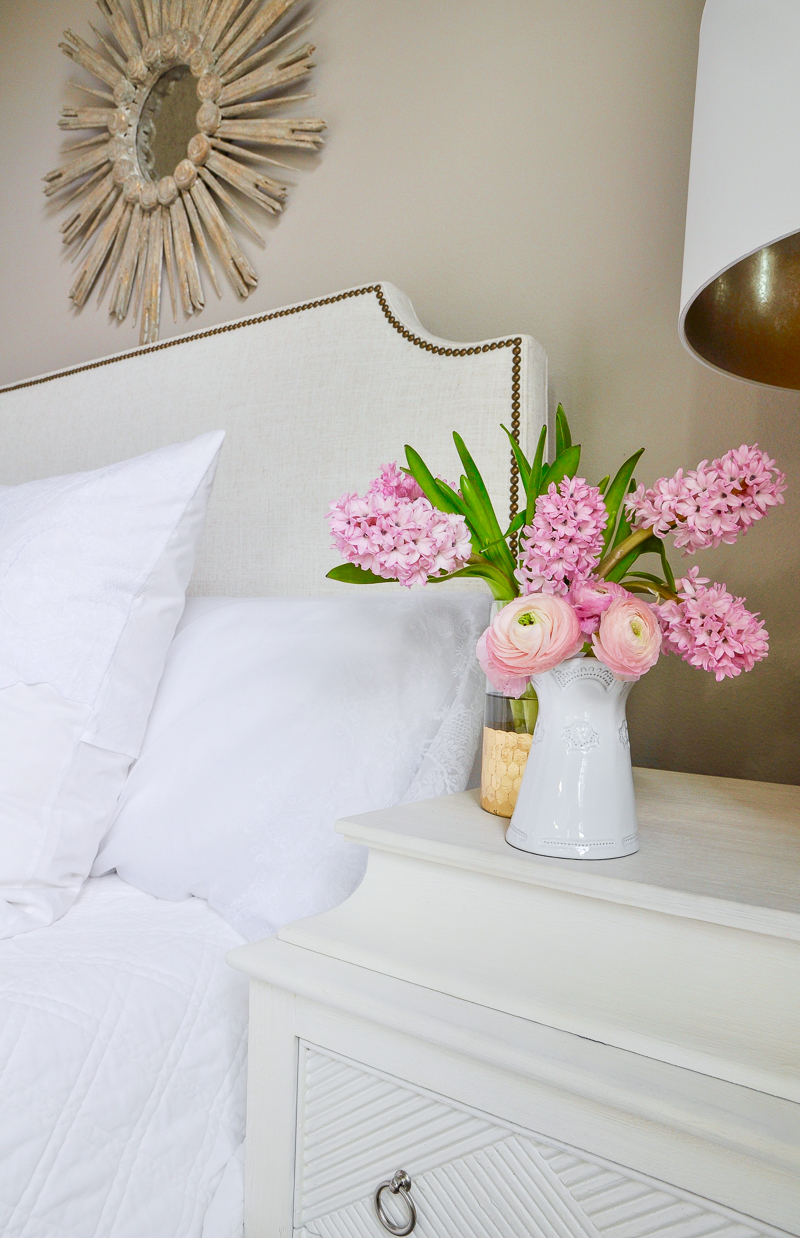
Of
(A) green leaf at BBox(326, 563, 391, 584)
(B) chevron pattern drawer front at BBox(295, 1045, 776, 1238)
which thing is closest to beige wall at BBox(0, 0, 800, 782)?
(A) green leaf at BBox(326, 563, 391, 584)

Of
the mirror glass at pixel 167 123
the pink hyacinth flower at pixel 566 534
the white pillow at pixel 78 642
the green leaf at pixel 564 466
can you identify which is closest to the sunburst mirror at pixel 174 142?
the mirror glass at pixel 167 123

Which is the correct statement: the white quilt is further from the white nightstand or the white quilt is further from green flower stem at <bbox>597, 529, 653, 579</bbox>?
green flower stem at <bbox>597, 529, 653, 579</bbox>

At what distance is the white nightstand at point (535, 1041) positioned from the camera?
0.45m

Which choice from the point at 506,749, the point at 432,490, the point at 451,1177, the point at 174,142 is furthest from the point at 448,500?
the point at 174,142

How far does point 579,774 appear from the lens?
0.61 metres

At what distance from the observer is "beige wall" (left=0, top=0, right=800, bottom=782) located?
102cm

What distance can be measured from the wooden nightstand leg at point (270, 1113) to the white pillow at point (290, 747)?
151 mm

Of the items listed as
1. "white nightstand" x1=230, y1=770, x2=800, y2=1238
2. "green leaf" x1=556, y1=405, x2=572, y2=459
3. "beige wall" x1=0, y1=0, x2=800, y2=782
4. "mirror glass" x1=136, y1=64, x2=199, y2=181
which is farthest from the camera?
"mirror glass" x1=136, y1=64, x2=199, y2=181

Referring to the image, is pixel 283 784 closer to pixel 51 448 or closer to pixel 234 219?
pixel 51 448

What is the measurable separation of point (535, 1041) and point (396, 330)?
0.95 meters

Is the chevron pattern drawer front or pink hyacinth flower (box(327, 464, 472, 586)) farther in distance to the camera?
pink hyacinth flower (box(327, 464, 472, 586))

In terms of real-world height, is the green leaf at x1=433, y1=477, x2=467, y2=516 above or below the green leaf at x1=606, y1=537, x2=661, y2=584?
above

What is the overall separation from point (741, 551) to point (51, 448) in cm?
124

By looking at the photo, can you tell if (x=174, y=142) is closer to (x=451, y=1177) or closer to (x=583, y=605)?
(x=583, y=605)
